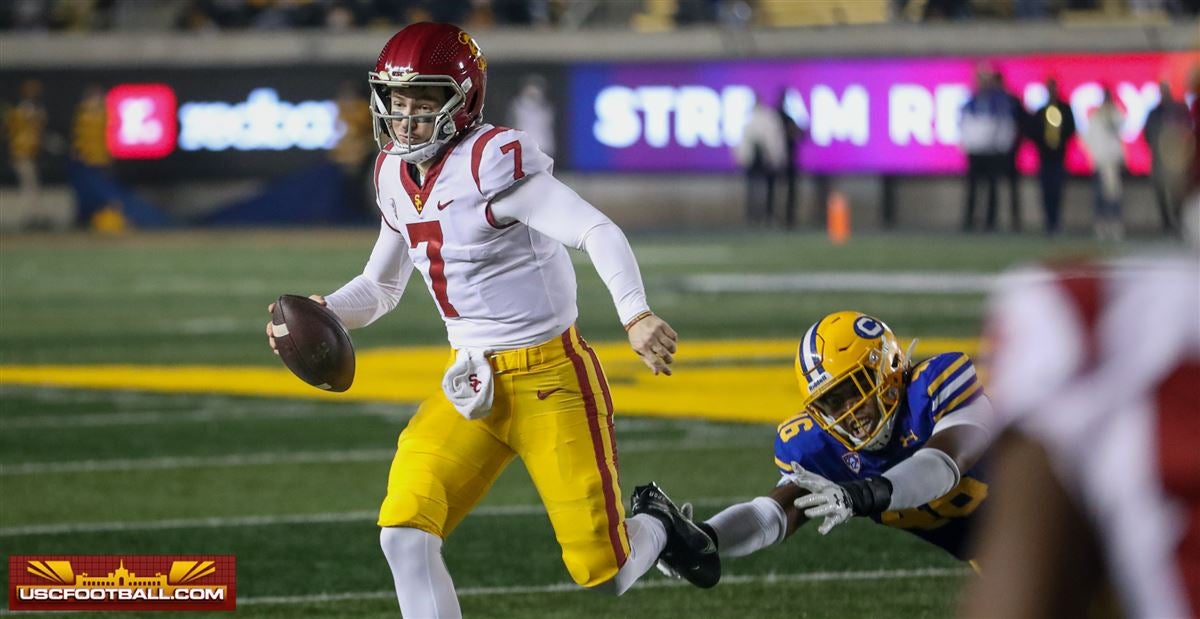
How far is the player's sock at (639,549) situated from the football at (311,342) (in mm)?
784

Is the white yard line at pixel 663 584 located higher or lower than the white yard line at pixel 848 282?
lower

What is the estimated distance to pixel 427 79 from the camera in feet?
13.8

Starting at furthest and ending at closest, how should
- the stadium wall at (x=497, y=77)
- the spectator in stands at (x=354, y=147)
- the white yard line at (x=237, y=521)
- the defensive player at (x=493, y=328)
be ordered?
the spectator in stands at (x=354, y=147), the stadium wall at (x=497, y=77), the white yard line at (x=237, y=521), the defensive player at (x=493, y=328)

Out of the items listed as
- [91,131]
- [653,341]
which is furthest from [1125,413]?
[91,131]

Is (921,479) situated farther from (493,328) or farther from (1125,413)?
(1125,413)

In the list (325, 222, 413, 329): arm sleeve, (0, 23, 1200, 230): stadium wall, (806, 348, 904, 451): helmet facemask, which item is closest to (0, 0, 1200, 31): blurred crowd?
(0, 23, 1200, 230): stadium wall

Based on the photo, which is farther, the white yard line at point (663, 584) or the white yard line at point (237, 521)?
the white yard line at point (237, 521)

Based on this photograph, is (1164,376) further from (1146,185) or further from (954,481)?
(1146,185)

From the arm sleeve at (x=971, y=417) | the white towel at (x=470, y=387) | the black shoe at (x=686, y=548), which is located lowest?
the black shoe at (x=686, y=548)

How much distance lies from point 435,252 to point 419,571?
796mm

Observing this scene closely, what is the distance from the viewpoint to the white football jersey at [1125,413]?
4.83ft

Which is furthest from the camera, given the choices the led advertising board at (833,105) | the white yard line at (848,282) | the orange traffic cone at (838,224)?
the led advertising board at (833,105)

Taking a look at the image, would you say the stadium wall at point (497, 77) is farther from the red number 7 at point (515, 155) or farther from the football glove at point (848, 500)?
the football glove at point (848, 500)

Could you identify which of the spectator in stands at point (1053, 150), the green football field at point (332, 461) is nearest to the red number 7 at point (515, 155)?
the green football field at point (332, 461)
